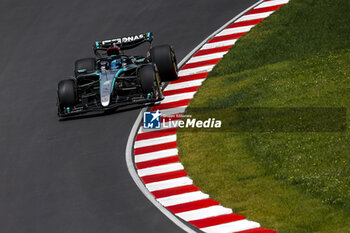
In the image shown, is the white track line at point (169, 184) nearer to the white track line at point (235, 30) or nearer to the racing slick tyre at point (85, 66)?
the racing slick tyre at point (85, 66)

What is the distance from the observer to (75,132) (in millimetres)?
23312

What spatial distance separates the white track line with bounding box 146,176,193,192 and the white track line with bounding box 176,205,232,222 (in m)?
1.65

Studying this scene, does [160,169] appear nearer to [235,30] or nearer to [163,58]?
[163,58]

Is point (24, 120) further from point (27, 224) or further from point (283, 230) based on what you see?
point (283, 230)

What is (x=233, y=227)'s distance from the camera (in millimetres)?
16750

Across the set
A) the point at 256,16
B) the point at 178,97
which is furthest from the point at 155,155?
the point at 256,16

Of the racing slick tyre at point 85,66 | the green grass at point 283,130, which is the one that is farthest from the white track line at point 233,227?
the racing slick tyre at point 85,66

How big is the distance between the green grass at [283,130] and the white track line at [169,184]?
0.25 metres

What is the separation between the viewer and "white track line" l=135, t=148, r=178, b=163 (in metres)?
21.3

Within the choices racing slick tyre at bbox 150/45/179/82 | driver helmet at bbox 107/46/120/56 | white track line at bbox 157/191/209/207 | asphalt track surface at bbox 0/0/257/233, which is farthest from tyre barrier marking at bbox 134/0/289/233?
driver helmet at bbox 107/46/120/56

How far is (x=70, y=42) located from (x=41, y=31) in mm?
1937

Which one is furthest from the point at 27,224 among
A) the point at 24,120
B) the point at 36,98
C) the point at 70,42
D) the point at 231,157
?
the point at 70,42

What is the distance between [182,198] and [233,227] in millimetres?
2198

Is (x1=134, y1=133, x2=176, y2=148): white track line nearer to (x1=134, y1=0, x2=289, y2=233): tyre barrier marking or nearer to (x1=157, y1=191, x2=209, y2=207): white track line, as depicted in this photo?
(x1=134, y1=0, x2=289, y2=233): tyre barrier marking
